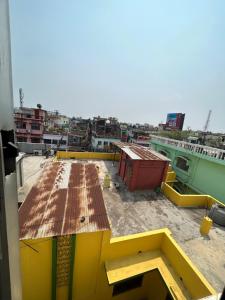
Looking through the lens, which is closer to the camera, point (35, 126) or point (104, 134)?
point (35, 126)

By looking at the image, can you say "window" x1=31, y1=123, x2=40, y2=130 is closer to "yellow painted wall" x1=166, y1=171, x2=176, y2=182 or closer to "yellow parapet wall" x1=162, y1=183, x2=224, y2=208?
"yellow painted wall" x1=166, y1=171, x2=176, y2=182

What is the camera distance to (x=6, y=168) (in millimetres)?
979

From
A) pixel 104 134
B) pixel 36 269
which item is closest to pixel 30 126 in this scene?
pixel 104 134

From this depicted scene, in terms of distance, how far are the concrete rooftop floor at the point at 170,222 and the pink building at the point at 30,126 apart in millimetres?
22004

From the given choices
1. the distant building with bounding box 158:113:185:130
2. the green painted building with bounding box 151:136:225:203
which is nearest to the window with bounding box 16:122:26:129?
the green painted building with bounding box 151:136:225:203

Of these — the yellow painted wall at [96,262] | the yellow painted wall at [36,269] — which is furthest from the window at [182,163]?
the yellow painted wall at [36,269]

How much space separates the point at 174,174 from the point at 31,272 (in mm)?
12979

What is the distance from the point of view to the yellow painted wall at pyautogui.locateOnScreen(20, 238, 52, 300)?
5.35m

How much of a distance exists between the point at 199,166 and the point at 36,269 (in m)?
13.1

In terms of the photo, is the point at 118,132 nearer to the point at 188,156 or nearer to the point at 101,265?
the point at 188,156

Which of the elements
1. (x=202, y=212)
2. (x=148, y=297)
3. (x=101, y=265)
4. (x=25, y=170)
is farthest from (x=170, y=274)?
(x=25, y=170)

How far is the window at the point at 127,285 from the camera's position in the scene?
7.39 meters

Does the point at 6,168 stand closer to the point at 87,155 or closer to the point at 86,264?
the point at 86,264

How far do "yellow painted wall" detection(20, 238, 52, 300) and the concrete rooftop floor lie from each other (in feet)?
9.73
